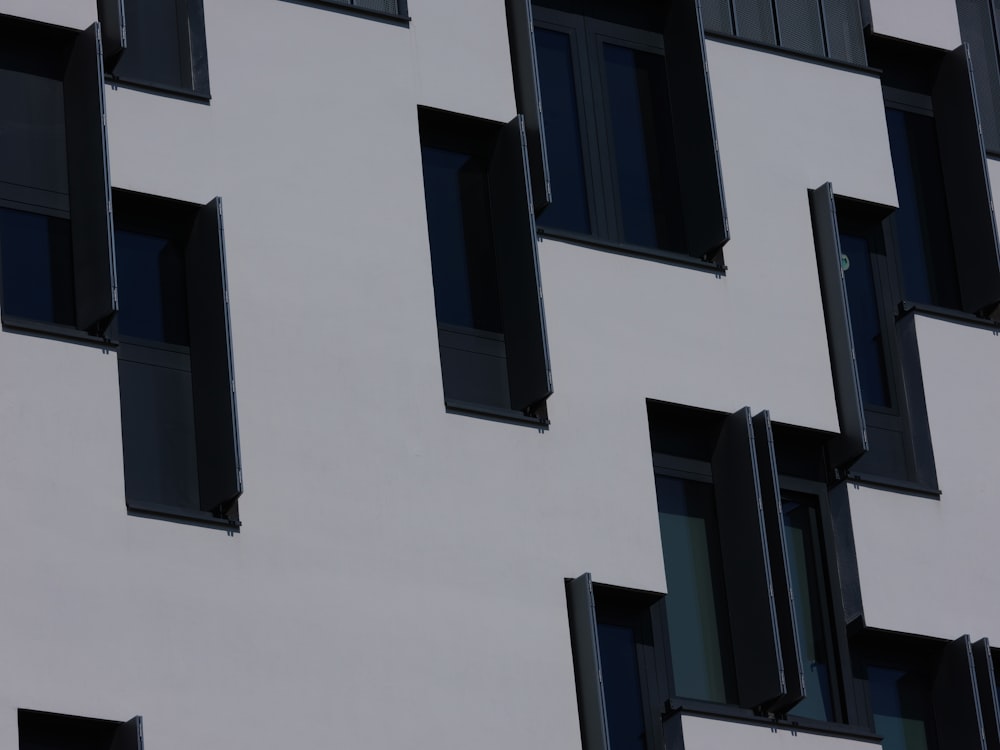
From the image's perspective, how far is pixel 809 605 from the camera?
2355 cm

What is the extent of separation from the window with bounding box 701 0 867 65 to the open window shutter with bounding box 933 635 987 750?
5939mm

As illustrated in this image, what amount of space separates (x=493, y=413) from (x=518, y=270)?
4.89ft

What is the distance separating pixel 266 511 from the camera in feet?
67.5

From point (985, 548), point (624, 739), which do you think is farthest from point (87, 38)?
point (985, 548)

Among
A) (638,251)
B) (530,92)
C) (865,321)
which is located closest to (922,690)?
(865,321)

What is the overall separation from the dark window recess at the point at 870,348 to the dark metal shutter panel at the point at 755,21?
5.62 ft

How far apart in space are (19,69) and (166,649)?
5134 millimetres

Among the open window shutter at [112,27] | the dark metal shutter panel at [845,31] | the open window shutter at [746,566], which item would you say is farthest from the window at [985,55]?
the open window shutter at [112,27]

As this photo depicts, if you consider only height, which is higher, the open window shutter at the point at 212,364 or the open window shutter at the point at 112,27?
the open window shutter at the point at 112,27

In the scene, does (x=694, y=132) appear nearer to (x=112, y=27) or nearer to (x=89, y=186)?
(x=112, y=27)

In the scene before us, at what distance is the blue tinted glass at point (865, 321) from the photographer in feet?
81.3

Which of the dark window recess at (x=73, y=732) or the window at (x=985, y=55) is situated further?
the window at (x=985, y=55)

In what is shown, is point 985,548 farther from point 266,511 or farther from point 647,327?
point 266,511

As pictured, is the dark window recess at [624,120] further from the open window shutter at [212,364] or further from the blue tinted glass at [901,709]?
the blue tinted glass at [901,709]
